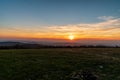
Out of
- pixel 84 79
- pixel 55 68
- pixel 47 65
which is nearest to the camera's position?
pixel 84 79

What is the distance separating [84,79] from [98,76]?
1335mm

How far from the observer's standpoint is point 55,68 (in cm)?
1421

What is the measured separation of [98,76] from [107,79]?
0.78m

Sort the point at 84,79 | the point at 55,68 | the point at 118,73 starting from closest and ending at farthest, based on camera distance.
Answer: the point at 84,79, the point at 118,73, the point at 55,68

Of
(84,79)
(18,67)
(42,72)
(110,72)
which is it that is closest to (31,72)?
(42,72)

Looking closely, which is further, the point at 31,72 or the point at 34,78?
the point at 31,72

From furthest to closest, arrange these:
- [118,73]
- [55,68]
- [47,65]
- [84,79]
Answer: [47,65]
[55,68]
[118,73]
[84,79]

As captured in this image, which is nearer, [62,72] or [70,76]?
[70,76]

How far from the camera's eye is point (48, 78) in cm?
1176

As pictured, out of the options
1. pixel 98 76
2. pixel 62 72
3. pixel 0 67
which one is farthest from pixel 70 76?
pixel 0 67

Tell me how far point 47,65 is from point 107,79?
245 inches

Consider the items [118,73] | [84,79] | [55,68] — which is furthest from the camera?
[55,68]

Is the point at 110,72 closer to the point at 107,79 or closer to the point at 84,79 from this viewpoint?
the point at 107,79

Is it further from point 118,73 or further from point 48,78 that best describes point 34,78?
point 118,73
